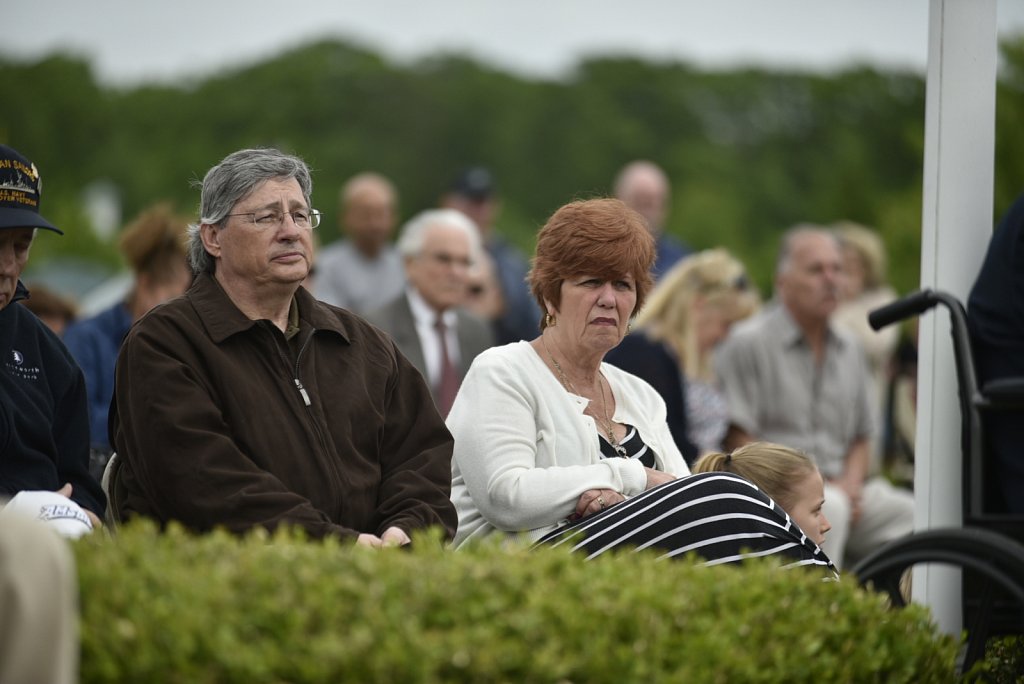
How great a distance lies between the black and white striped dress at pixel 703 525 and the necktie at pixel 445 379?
3495 millimetres

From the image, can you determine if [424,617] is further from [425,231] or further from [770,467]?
[425,231]

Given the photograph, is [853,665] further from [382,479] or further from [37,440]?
[37,440]

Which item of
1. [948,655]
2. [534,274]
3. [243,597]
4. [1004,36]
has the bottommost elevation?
[948,655]

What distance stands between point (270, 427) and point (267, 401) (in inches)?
3.3

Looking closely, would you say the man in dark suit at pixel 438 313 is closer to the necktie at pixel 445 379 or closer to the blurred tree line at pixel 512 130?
the necktie at pixel 445 379

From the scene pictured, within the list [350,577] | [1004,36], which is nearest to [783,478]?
[350,577]

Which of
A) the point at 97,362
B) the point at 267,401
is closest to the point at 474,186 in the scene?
the point at 97,362

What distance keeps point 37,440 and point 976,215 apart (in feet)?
11.2

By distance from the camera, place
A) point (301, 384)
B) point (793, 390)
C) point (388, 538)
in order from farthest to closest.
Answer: point (793, 390) < point (301, 384) < point (388, 538)

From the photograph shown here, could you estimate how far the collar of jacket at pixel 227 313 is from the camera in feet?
14.6

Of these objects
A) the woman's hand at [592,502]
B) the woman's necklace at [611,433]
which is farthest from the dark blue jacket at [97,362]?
the woman's hand at [592,502]

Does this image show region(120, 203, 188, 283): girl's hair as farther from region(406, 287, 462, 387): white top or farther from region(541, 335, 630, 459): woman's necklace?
region(541, 335, 630, 459): woman's necklace

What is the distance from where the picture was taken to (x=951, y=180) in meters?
5.36

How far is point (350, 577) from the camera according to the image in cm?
317
